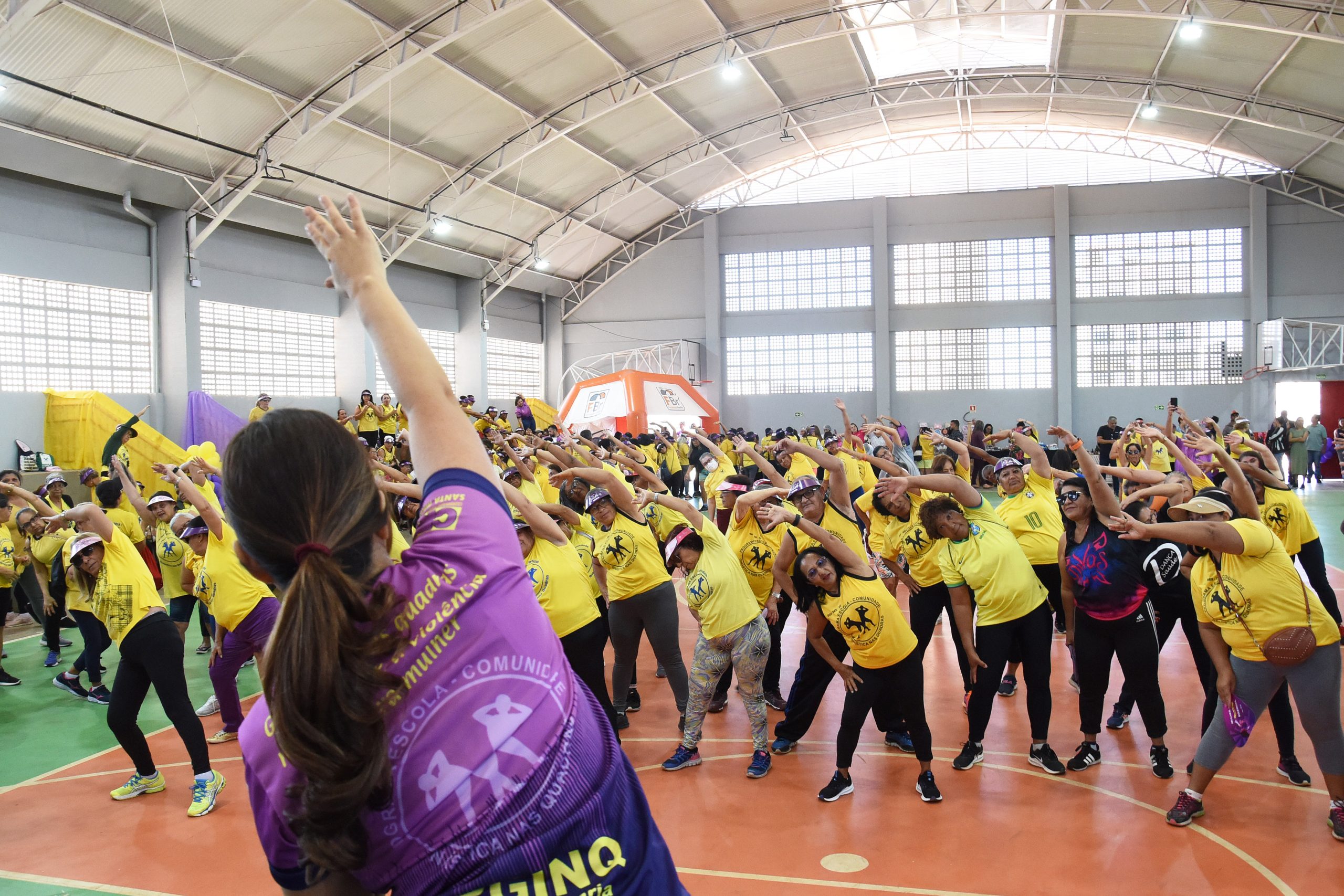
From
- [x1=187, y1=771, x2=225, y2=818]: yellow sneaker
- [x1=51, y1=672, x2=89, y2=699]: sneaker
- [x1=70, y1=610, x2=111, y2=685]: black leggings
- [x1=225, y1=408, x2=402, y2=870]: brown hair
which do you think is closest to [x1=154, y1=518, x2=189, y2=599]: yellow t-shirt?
[x1=70, y1=610, x2=111, y2=685]: black leggings

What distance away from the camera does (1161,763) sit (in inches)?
210

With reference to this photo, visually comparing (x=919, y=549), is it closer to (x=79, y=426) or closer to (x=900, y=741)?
(x=900, y=741)

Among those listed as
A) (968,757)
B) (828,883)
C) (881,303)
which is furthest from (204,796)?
(881,303)

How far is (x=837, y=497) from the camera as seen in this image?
22.5ft

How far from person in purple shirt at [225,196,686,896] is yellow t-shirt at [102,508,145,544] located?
29.1 feet

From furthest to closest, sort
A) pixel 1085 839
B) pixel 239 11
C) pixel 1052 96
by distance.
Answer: pixel 1052 96, pixel 239 11, pixel 1085 839

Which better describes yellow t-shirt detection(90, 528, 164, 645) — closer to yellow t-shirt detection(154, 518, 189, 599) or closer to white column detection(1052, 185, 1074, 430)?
yellow t-shirt detection(154, 518, 189, 599)

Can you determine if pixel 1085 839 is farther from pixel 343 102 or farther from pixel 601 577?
pixel 343 102

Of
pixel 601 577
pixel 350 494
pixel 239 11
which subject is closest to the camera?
pixel 350 494

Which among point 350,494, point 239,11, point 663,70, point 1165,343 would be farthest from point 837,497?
point 1165,343

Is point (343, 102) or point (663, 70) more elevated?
point (663, 70)

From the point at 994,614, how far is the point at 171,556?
707 cm

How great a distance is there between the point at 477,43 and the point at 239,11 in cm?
484

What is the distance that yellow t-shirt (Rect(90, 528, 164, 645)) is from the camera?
5402 mm
